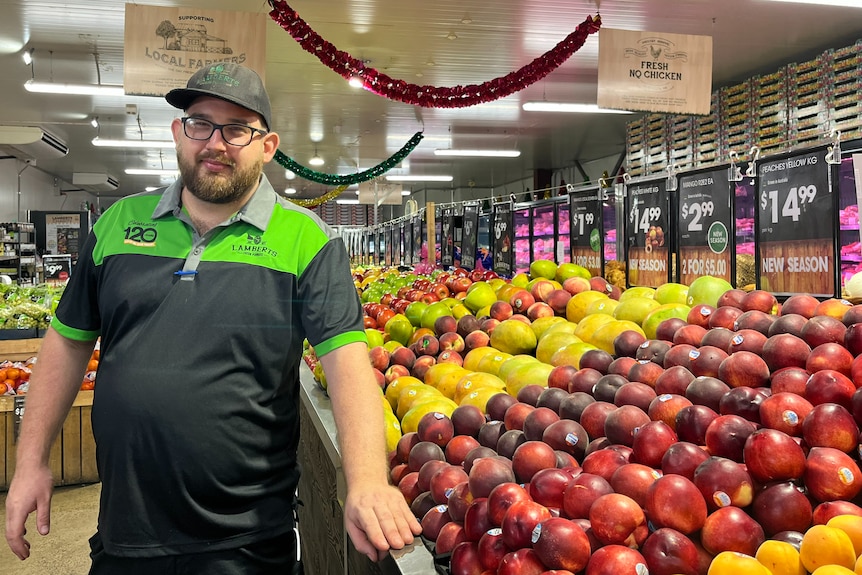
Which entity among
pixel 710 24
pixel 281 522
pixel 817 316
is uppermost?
pixel 710 24

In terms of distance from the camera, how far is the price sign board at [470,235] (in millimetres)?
6684

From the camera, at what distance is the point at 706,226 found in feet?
10.5

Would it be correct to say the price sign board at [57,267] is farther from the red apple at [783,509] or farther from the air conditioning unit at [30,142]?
the red apple at [783,509]

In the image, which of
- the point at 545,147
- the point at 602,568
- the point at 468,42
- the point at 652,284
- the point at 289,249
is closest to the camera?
the point at 602,568

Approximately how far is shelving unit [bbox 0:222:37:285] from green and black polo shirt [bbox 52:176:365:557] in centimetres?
1492

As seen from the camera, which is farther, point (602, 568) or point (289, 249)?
A: point (289, 249)

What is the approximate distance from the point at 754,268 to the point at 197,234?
2.36 metres

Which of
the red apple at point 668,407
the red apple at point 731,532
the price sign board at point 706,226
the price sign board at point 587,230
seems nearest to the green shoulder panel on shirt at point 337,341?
the red apple at point 668,407

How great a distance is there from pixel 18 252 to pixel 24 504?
16168mm

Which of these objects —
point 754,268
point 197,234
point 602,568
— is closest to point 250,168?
point 197,234

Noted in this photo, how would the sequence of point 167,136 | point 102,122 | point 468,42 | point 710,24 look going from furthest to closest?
1. point 167,136
2. point 102,122
3. point 468,42
4. point 710,24

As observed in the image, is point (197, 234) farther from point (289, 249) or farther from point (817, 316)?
point (817, 316)

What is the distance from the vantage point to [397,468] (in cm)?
189

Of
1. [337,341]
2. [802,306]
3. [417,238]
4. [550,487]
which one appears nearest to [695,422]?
[550,487]
